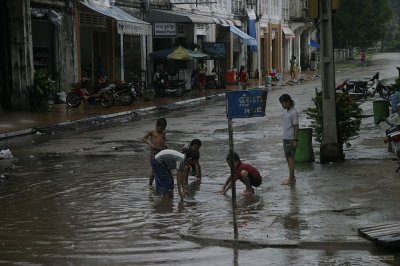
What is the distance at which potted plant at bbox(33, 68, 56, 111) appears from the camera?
28531 mm

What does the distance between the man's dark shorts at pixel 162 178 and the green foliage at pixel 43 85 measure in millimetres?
16633

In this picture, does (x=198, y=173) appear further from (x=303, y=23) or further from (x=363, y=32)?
(x=363, y=32)

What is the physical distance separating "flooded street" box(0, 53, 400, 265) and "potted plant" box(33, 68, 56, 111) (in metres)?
8.97

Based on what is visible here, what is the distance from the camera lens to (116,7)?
1460 inches

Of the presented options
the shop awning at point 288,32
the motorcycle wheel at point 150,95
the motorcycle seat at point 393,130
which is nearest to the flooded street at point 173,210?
the motorcycle seat at point 393,130

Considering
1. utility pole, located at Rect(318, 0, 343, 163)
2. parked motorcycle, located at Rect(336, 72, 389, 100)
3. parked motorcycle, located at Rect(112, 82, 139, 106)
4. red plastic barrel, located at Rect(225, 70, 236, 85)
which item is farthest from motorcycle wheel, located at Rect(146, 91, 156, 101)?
utility pole, located at Rect(318, 0, 343, 163)

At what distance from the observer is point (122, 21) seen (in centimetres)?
3281

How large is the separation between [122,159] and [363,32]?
71.8 meters

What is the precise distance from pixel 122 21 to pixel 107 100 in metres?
4.07

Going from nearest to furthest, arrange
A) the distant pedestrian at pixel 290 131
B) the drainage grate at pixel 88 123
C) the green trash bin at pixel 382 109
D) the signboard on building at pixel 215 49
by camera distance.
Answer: the distant pedestrian at pixel 290 131, the green trash bin at pixel 382 109, the drainage grate at pixel 88 123, the signboard on building at pixel 215 49

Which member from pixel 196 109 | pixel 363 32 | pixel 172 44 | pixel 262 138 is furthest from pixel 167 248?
pixel 363 32

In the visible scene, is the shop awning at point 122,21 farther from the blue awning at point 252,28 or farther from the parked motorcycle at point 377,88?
the blue awning at point 252,28

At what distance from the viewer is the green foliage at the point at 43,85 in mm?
28495

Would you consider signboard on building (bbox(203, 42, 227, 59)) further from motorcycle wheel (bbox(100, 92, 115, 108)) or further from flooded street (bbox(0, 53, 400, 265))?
flooded street (bbox(0, 53, 400, 265))
